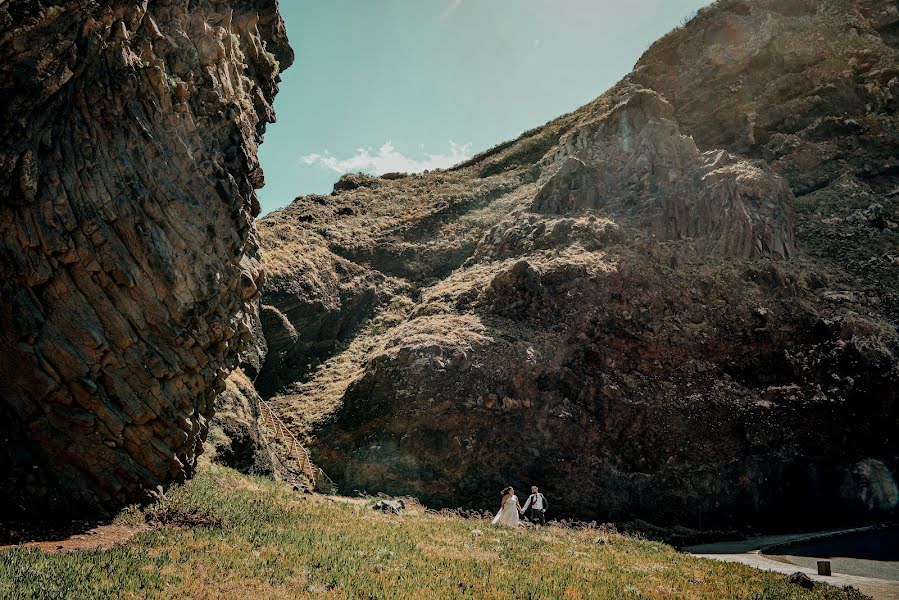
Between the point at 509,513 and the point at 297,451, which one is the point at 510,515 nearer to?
the point at 509,513

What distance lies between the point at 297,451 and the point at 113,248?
13.5 meters

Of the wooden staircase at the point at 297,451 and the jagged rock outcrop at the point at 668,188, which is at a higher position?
the jagged rock outcrop at the point at 668,188

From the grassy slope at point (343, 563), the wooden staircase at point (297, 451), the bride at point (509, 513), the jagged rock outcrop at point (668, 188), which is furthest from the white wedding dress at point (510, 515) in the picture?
the jagged rock outcrop at point (668, 188)

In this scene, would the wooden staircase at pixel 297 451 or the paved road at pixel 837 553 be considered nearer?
the paved road at pixel 837 553

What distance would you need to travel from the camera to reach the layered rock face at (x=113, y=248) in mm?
11539

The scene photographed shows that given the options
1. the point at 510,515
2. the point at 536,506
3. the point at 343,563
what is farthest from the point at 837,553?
the point at 343,563

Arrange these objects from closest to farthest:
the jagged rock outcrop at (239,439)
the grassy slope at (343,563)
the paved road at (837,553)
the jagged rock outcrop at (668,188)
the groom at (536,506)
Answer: the grassy slope at (343,563) < the paved road at (837,553) < the groom at (536,506) < the jagged rock outcrop at (239,439) < the jagged rock outcrop at (668,188)

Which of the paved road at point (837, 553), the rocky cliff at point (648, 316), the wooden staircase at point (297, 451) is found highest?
the rocky cliff at point (648, 316)

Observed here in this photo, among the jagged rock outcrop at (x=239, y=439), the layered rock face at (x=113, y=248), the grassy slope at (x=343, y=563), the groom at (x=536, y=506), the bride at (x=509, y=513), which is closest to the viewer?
the grassy slope at (x=343, y=563)

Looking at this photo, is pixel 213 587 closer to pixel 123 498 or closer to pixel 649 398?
pixel 123 498

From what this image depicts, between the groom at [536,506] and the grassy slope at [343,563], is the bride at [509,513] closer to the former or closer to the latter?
the grassy slope at [343,563]

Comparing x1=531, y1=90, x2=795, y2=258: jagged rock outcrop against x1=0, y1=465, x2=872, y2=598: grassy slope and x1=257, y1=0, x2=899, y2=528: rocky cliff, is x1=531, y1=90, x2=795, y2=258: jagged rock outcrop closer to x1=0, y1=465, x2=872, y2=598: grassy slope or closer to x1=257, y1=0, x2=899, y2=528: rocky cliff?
x1=257, y1=0, x2=899, y2=528: rocky cliff

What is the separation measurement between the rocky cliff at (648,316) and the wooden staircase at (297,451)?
61 centimetres

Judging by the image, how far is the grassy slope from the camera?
8.91 metres
